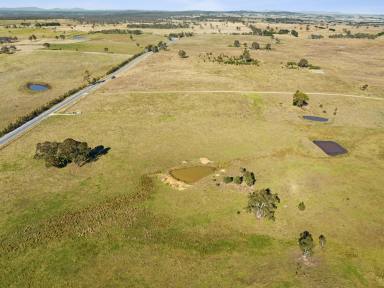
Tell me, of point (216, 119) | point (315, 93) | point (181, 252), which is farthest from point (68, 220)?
point (315, 93)

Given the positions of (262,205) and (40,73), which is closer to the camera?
(262,205)

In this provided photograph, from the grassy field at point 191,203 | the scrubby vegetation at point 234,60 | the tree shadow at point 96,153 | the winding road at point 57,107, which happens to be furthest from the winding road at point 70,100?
the scrubby vegetation at point 234,60

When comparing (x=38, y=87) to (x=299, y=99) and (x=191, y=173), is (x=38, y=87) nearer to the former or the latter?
(x=191, y=173)

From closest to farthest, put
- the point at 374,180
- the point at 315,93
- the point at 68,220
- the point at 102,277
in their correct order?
the point at 102,277
the point at 68,220
the point at 374,180
the point at 315,93

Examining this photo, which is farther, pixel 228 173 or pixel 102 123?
pixel 102 123

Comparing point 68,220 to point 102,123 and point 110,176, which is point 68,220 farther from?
point 102,123

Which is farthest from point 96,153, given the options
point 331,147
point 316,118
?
point 316,118
